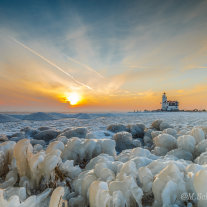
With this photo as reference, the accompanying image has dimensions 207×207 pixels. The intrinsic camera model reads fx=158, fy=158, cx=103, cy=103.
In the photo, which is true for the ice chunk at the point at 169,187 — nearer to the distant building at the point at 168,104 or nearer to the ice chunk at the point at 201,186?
the ice chunk at the point at 201,186

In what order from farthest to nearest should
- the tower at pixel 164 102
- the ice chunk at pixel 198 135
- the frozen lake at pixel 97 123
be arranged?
the tower at pixel 164 102
the frozen lake at pixel 97 123
the ice chunk at pixel 198 135

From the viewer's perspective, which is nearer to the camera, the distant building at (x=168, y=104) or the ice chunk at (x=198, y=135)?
the ice chunk at (x=198, y=135)

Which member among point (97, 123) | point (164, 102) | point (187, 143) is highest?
point (164, 102)

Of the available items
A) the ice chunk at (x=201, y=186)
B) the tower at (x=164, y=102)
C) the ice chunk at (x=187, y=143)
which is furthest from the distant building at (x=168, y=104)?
the ice chunk at (x=201, y=186)

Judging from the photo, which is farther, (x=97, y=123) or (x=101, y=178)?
(x=97, y=123)

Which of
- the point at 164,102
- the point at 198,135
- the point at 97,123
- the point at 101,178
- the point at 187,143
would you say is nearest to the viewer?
the point at 101,178

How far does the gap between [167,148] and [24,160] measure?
1.79 m

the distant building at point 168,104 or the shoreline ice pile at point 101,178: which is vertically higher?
the distant building at point 168,104

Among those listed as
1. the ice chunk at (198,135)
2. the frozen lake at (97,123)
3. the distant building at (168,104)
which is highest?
the distant building at (168,104)

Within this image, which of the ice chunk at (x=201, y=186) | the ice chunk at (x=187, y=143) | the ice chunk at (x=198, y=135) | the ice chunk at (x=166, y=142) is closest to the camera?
the ice chunk at (x=201, y=186)

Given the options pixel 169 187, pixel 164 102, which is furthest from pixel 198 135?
pixel 164 102

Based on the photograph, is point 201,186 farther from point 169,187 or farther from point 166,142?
point 166,142

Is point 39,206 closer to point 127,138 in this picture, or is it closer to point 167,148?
point 167,148

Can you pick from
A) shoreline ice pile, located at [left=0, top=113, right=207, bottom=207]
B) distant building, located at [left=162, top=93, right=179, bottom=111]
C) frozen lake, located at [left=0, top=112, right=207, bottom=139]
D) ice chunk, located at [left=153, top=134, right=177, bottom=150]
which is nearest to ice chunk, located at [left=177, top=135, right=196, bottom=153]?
shoreline ice pile, located at [left=0, top=113, right=207, bottom=207]
